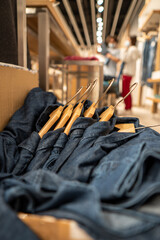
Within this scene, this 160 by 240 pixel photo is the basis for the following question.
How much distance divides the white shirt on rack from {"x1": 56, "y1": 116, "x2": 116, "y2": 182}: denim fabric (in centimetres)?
201

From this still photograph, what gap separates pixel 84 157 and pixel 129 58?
225cm

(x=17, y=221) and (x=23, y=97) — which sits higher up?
(x=23, y=97)

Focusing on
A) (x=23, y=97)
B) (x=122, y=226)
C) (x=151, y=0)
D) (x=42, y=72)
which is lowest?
(x=122, y=226)

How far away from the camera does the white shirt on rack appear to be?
2398 mm

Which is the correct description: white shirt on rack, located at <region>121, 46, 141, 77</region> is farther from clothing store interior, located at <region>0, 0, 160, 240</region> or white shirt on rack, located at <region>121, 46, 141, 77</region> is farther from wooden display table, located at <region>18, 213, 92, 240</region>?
wooden display table, located at <region>18, 213, 92, 240</region>

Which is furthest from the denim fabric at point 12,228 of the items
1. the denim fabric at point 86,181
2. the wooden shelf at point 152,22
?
the wooden shelf at point 152,22

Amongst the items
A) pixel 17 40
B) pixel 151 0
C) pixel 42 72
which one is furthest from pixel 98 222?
pixel 151 0

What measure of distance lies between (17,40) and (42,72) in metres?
0.30

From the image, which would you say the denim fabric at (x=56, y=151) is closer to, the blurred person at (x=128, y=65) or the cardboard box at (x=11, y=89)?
the cardboard box at (x=11, y=89)

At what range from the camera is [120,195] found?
0.33 meters

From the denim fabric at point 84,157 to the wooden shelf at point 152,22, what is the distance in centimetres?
229

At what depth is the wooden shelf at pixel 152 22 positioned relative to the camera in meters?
2.34

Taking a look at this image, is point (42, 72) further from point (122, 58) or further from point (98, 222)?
point (122, 58)

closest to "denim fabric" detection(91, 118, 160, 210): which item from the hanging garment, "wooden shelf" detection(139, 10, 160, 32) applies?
"wooden shelf" detection(139, 10, 160, 32)
